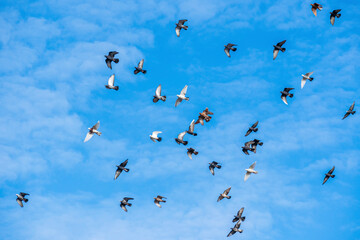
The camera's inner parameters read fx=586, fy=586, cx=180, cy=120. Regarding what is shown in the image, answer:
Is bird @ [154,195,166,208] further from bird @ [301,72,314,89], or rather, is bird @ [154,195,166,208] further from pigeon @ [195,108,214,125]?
bird @ [301,72,314,89]

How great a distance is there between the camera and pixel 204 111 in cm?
6475

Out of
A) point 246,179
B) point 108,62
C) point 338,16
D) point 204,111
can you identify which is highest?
point 338,16

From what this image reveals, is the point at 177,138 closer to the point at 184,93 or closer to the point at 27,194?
the point at 184,93

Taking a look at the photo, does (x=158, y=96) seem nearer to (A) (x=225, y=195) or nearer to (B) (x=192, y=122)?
(B) (x=192, y=122)

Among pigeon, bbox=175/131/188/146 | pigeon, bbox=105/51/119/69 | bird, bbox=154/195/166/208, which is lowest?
bird, bbox=154/195/166/208

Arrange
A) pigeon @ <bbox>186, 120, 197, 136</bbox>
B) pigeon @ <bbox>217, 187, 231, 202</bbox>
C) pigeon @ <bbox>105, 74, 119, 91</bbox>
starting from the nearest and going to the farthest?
pigeon @ <bbox>186, 120, 197, 136</bbox>, pigeon @ <bbox>105, 74, 119, 91</bbox>, pigeon @ <bbox>217, 187, 231, 202</bbox>

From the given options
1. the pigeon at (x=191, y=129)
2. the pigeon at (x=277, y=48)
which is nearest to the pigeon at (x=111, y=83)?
the pigeon at (x=191, y=129)

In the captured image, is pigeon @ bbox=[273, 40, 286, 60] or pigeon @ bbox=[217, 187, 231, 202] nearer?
pigeon @ bbox=[273, 40, 286, 60]

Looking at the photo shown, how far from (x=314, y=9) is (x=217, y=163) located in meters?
20.1

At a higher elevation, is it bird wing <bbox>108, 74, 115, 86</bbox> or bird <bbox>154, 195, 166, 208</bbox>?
bird wing <bbox>108, 74, 115, 86</bbox>

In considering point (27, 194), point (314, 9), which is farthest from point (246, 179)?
point (27, 194)

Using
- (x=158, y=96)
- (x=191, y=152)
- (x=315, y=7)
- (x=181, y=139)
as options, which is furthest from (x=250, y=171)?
(x=315, y=7)

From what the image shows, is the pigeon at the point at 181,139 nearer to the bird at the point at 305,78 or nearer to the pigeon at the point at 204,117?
the pigeon at the point at 204,117

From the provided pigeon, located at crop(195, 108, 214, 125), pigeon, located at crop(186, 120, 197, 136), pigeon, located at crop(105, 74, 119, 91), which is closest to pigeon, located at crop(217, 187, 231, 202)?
pigeon, located at crop(186, 120, 197, 136)
